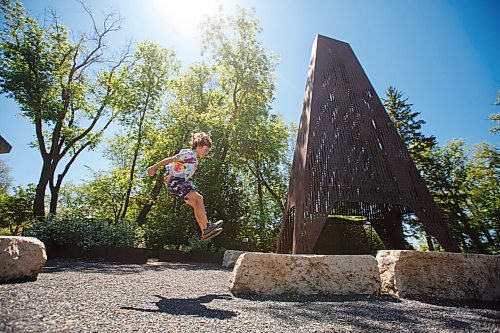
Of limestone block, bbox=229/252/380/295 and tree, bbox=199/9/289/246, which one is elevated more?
tree, bbox=199/9/289/246

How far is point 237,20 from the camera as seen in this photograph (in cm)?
1739

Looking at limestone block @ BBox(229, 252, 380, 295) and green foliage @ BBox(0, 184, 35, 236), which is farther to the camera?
green foliage @ BBox(0, 184, 35, 236)

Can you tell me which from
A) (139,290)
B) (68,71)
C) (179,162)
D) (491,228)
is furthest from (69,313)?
(491,228)

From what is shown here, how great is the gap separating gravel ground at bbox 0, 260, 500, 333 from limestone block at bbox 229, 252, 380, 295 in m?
0.23

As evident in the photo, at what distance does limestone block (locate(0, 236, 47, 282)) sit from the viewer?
3608 millimetres

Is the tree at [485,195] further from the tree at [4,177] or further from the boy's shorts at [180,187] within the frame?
the tree at [4,177]

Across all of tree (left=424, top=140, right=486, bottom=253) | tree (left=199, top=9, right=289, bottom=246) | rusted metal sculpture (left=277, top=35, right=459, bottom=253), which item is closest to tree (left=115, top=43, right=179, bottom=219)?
tree (left=199, top=9, right=289, bottom=246)

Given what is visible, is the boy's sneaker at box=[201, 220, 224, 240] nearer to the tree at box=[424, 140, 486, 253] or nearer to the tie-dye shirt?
the tie-dye shirt

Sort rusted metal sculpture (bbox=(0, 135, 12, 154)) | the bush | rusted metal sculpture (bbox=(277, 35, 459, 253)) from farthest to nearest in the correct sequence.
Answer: the bush < rusted metal sculpture (bbox=(277, 35, 459, 253)) < rusted metal sculpture (bbox=(0, 135, 12, 154))

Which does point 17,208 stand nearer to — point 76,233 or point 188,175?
point 76,233

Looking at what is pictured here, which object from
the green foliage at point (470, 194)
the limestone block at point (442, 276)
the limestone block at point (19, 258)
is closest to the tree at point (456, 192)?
the green foliage at point (470, 194)

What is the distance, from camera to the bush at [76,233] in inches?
336

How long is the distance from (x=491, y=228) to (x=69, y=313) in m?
20.6

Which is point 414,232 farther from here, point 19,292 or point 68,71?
point 68,71
